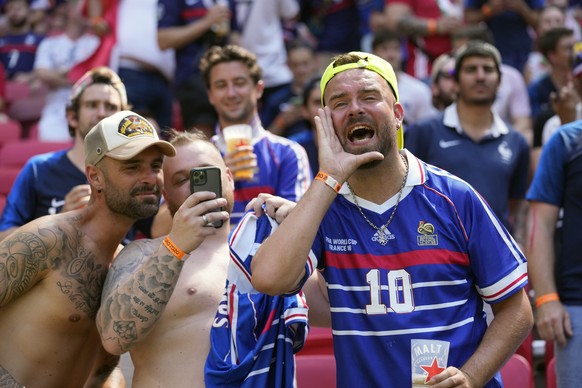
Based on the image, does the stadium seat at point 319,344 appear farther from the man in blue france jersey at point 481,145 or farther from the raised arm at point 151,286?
the man in blue france jersey at point 481,145

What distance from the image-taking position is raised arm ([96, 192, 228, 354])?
3271 mm

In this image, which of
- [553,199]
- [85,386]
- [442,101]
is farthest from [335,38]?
[85,386]

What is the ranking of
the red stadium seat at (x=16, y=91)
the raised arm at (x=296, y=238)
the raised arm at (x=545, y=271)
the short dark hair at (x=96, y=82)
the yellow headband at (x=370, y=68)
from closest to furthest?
the raised arm at (x=296, y=238) → the yellow headband at (x=370, y=68) → the raised arm at (x=545, y=271) → the short dark hair at (x=96, y=82) → the red stadium seat at (x=16, y=91)

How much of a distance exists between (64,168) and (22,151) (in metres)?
2.15

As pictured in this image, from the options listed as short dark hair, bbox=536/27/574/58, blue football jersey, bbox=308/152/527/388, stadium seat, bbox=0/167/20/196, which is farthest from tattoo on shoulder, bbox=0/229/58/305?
short dark hair, bbox=536/27/574/58

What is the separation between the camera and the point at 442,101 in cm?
700

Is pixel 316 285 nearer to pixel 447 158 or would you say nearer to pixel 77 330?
pixel 77 330

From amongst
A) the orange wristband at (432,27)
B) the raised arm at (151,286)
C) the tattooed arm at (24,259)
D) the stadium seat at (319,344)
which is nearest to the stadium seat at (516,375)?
the stadium seat at (319,344)

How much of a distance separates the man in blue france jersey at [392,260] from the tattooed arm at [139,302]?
0.41m

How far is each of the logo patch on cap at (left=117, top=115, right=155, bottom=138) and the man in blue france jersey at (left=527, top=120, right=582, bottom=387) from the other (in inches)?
75.9

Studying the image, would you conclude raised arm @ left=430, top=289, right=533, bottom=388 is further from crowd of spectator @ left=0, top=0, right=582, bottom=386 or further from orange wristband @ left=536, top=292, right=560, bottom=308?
crowd of spectator @ left=0, top=0, right=582, bottom=386

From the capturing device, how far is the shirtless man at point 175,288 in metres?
3.31

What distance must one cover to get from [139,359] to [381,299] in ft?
3.54

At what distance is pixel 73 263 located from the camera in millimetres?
3668
